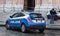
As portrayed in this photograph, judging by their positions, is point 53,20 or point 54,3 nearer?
point 53,20

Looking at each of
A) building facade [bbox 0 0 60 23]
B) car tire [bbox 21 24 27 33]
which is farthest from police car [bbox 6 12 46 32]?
building facade [bbox 0 0 60 23]

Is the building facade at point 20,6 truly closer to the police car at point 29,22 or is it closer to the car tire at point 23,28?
the police car at point 29,22

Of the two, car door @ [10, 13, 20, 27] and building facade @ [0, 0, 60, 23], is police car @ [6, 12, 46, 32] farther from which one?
building facade @ [0, 0, 60, 23]

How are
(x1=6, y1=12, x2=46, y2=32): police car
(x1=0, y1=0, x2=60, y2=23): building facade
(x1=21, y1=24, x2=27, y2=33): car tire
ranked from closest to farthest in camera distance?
(x1=6, y1=12, x2=46, y2=32): police car, (x1=21, y1=24, x2=27, y2=33): car tire, (x1=0, y1=0, x2=60, y2=23): building facade

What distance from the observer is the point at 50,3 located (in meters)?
28.6

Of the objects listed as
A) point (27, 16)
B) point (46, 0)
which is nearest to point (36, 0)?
point (46, 0)

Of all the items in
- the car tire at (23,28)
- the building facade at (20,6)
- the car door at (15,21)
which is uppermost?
the building facade at (20,6)

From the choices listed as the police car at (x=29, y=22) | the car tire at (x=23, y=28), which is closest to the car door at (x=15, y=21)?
the police car at (x=29, y=22)

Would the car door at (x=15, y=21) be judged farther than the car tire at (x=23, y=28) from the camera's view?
Yes

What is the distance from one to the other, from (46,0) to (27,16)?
1044 cm

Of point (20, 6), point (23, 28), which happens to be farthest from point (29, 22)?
point (20, 6)

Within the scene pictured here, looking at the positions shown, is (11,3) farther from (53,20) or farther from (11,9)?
(53,20)

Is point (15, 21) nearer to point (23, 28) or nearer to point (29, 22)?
point (23, 28)

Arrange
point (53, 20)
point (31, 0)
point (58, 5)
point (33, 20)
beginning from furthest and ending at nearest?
point (31, 0) → point (58, 5) → point (53, 20) → point (33, 20)
